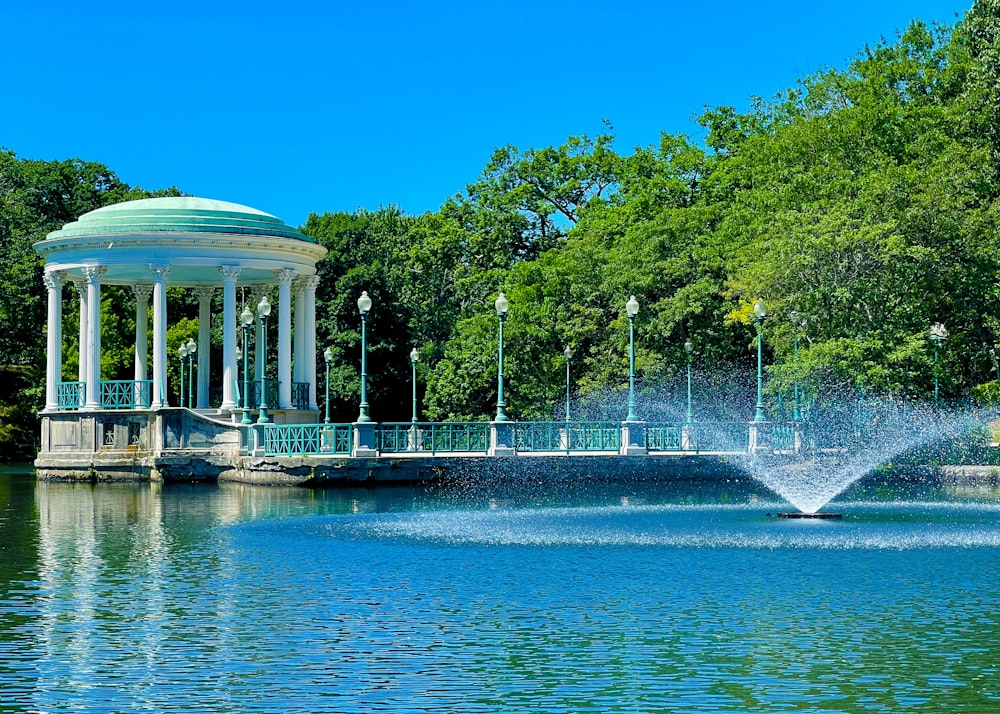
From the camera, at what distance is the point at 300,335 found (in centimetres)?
6425

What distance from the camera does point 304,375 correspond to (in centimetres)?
6366

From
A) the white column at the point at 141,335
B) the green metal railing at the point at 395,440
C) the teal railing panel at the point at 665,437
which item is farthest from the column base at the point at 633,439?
the white column at the point at 141,335

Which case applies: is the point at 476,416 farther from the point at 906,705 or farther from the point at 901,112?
the point at 906,705

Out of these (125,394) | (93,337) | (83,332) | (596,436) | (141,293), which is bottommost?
(596,436)

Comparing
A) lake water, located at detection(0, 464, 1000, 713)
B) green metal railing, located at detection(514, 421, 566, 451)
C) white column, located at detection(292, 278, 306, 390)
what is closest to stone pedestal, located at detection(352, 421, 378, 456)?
green metal railing, located at detection(514, 421, 566, 451)

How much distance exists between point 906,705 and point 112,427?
4731 cm

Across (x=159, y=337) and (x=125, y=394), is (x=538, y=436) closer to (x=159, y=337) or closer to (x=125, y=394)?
(x=159, y=337)

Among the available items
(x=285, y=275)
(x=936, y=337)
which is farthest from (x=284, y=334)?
(x=936, y=337)

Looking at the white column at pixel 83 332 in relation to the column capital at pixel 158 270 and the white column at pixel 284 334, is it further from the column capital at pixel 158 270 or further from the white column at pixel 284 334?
the white column at pixel 284 334

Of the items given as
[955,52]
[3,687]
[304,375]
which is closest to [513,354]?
[304,375]

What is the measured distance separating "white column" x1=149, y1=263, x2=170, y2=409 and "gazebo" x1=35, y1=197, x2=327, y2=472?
0.13ft

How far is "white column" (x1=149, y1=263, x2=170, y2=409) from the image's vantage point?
5638cm

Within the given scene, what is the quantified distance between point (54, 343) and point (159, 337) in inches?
209

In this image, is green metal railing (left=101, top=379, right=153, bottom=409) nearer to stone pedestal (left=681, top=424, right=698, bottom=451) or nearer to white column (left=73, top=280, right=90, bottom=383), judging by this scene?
white column (left=73, top=280, right=90, bottom=383)
